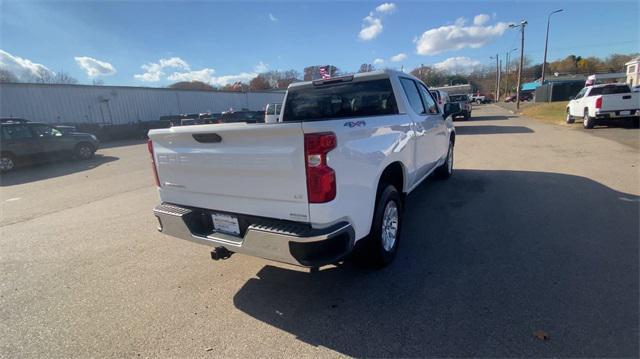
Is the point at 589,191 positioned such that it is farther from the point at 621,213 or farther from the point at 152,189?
the point at 152,189

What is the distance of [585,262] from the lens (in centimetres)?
338

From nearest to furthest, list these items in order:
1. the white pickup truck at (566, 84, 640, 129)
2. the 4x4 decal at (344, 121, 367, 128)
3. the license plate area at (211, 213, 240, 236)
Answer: the 4x4 decal at (344, 121, 367, 128) → the license plate area at (211, 213, 240, 236) → the white pickup truck at (566, 84, 640, 129)

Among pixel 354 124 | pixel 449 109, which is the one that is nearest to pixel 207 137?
pixel 354 124

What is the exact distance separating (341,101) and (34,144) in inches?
510

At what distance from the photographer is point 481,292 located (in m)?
2.96

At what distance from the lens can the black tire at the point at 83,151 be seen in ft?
43.1

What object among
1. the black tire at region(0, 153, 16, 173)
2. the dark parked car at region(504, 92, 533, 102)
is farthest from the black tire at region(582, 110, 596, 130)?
the dark parked car at region(504, 92, 533, 102)

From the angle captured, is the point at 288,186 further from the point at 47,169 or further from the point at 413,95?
the point at 47,169

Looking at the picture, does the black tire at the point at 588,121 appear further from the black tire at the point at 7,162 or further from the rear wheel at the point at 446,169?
the black tire at the point at 7,162

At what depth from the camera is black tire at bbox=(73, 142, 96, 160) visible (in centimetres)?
1315

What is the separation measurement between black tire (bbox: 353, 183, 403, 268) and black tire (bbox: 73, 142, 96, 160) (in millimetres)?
14233

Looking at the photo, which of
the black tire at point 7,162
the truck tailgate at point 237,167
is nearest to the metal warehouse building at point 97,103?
the black tire at point 7,162

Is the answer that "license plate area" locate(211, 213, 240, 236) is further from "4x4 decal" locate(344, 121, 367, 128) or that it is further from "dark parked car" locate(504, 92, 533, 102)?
"dark parked car" locate(504, 92, 533, 102)

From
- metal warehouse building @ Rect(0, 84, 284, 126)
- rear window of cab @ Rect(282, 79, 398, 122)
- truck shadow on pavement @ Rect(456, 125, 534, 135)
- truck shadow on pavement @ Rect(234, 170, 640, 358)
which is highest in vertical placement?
metal warehouse building @ Rect(0, 84, 284, 126)
